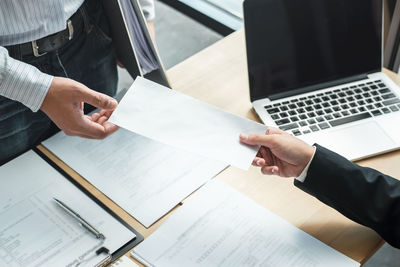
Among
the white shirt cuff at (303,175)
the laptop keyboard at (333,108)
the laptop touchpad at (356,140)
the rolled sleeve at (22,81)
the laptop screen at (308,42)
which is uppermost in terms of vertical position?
the rolled sleeve at (22,81)

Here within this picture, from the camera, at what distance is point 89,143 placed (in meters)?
1.19

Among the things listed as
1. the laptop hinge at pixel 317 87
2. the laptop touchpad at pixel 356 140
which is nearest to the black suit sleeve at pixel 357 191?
the laptop touchpad at pixel 356 140

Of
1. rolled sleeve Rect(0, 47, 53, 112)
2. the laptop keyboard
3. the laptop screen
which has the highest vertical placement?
rolled sleeve Rect(0, 47, 53, 112)

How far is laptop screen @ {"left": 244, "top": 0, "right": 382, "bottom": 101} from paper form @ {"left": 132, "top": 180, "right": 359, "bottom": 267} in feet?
1.22

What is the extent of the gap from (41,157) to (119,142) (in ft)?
0.66

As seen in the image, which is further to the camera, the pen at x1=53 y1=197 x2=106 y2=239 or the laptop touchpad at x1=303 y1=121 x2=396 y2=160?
the laptop touchpad at x1=303 y1=121 x2=396 y2=160

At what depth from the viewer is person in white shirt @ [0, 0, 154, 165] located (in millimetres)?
998

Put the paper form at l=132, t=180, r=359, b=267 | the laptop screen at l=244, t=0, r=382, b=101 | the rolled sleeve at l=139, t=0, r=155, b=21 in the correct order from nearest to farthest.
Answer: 1. the paper form at l=132, t=180, r=359, b=267
2. the laptop screen at l=244, t=0, r=382, b=101
3. the rolled sleeve at l=139, t=0, r=155, b=21

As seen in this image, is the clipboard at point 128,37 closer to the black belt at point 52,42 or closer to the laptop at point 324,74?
the black belt at point 52,42

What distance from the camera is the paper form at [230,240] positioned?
915 millimetres

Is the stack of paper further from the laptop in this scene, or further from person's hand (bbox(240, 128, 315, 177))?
person's hand (bbox(240, 128, 315, 177))

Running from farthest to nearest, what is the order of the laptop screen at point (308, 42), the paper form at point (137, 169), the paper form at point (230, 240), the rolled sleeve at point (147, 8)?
1. the rolled sleeve at point (147, 8)
2. the laptop screen at point (308, 42)
3. the paper form at point (137, 169)
4. the paper form at point (230, 240)

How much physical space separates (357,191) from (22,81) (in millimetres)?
757

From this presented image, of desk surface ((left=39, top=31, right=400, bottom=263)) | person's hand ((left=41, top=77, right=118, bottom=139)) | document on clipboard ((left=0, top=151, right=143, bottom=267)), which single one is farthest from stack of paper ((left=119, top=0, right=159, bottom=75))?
document on clipboard ((left=0, top=151, right=143, bottom=267))
